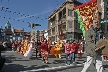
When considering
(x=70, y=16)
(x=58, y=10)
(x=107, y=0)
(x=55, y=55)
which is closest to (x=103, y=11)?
(x=107, y=0)

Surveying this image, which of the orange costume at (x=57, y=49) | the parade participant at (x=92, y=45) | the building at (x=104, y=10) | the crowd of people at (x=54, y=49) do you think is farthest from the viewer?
the building at (x=104, y=10)

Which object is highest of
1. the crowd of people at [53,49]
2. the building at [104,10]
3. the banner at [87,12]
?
the building at [104,10]

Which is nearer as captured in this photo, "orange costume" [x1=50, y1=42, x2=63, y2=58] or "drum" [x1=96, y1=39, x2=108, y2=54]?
"drum" [x1=96, y1=39, x2=108, y2=54]

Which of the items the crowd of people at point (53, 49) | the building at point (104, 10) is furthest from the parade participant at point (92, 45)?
the building at point (104, 10)

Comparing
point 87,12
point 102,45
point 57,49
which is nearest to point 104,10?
point 87,12

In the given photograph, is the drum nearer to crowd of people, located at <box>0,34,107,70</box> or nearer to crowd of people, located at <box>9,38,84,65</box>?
crowd of people, located at <box>0,34,107,70</box>

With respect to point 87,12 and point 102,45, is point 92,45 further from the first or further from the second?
point 87,12

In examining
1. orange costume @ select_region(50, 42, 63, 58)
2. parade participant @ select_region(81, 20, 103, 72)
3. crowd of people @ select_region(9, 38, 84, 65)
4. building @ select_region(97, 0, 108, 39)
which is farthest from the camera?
building @ select_region(97, 0, 108, 39)

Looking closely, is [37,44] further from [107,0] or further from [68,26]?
[107,0]

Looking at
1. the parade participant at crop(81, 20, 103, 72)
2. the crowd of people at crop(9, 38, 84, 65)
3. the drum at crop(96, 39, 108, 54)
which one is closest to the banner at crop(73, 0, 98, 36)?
the crowd of people at crop(9, 38, 84, 65)

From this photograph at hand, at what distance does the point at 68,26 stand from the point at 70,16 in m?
2.17

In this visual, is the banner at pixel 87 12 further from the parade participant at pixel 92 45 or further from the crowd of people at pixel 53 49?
the parade participant at pixel 92 45

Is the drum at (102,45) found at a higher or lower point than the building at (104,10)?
lower

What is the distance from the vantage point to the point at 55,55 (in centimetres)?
1853
